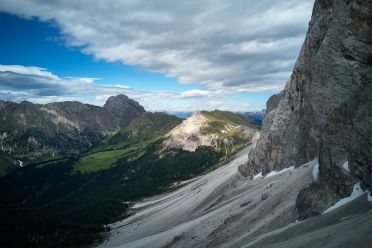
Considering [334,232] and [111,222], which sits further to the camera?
[111,222]

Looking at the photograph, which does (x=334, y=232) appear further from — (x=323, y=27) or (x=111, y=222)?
(x=111, y=222)

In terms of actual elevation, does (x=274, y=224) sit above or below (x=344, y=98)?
below

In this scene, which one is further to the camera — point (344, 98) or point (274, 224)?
point (274, 224)

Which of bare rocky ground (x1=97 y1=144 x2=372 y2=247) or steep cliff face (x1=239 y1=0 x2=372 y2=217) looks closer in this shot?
bare rocky ground (x1=97 y1=144 x2=372 y2=247)

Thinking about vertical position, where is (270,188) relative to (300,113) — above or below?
below

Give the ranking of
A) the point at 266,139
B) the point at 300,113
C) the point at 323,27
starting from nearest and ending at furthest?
the point at 323,27 < the point at 300,113 < the point at 266,139

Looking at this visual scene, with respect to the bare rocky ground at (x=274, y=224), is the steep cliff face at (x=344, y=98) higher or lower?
higher

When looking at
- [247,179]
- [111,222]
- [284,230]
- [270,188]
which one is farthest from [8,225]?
[284,230]

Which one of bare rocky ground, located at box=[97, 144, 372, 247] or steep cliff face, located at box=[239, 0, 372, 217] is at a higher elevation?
steep cliff face, located at box=[239, 0, 372, 217]

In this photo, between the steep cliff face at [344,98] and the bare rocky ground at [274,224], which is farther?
the steep cliff face at [344,98]

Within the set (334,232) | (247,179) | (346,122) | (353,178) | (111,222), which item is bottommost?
(111,222)

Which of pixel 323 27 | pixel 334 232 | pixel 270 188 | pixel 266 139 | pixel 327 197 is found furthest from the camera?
pixel 266 139
